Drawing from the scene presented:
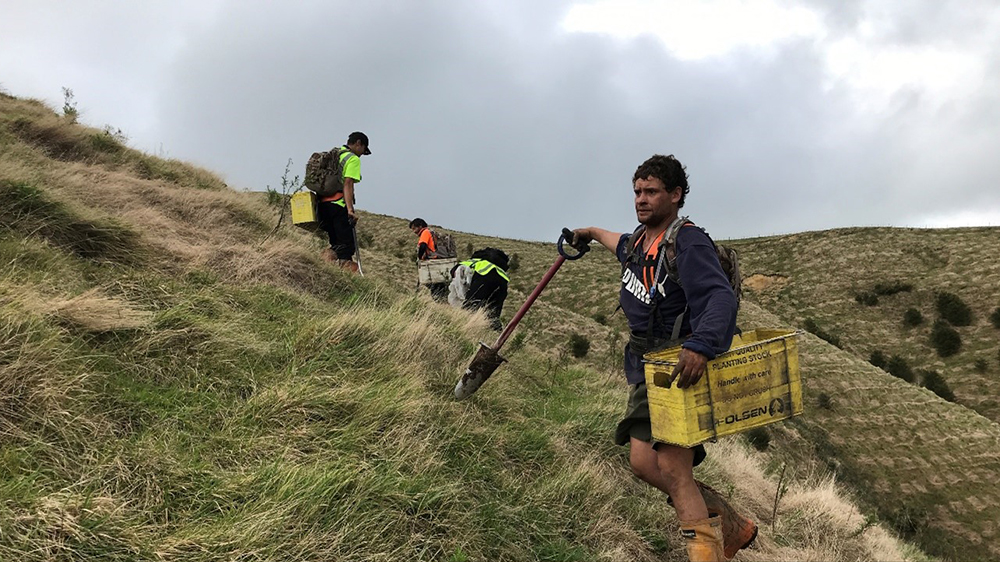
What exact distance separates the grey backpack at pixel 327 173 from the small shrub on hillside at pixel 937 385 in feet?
107

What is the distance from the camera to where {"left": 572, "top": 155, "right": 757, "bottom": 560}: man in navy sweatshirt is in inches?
97.0

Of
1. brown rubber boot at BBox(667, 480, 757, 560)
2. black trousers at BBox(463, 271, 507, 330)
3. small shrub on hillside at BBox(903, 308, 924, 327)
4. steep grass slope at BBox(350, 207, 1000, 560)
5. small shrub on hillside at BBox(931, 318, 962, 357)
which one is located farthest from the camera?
small shrub on hillside at BBox(903, 308, 924, 327)

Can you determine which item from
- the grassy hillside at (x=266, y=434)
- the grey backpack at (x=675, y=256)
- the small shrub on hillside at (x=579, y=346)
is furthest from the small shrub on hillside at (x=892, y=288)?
the grey backpack at (x=675, y=256)

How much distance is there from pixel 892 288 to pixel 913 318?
3428 mm

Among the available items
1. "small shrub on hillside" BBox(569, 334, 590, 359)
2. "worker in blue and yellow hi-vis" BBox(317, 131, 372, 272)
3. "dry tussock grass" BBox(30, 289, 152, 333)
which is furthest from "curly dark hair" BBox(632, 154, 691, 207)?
"small shrub on hillside" BBox(569, 334, 590, 359)

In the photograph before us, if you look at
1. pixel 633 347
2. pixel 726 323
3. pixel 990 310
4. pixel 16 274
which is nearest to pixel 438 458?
pixel 633 347

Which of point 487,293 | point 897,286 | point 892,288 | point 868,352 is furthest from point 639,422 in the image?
point 897,286

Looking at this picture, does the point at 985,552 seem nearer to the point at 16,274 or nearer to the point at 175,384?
the point at 175,384

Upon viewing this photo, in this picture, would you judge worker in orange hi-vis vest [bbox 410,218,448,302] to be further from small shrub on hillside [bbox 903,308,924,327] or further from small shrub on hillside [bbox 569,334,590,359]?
small shrub on hillside [bbox 903,308,924,327]

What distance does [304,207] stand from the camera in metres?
7.62

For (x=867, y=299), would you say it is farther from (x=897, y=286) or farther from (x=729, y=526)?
(x=729, y=526)

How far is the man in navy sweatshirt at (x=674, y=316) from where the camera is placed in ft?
8.08

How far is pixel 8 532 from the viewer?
2064mm

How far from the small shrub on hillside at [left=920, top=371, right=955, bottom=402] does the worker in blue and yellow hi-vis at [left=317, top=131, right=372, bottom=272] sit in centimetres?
3230
